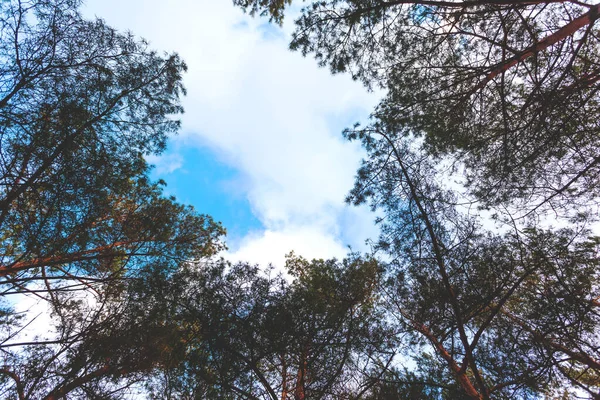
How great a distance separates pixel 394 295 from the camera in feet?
18.0

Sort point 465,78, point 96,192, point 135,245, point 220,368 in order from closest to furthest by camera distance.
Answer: point 220,368 → point 96,192 → point 465,78 → point 135,245

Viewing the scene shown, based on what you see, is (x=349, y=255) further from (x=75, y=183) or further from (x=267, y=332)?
(x=75, y=183)

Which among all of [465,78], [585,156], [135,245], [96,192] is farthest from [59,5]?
[585,156]

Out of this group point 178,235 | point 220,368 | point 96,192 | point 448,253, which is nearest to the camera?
point 220,368

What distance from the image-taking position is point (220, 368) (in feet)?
14.8

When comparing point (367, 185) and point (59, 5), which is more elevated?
point (59, 5)

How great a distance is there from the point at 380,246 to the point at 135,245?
528 centimetres

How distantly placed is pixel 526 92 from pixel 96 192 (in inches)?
342

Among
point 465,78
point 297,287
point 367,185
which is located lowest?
point 297,287

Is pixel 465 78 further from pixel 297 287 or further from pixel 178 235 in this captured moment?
pixel 178 235

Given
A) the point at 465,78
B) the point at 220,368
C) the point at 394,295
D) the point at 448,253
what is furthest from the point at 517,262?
the point at 220,368

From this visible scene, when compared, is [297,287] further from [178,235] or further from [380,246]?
[178,235]

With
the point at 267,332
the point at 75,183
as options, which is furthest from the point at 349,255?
the point at 75,183

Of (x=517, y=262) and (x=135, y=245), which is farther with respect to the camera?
(x=135, y=245)
